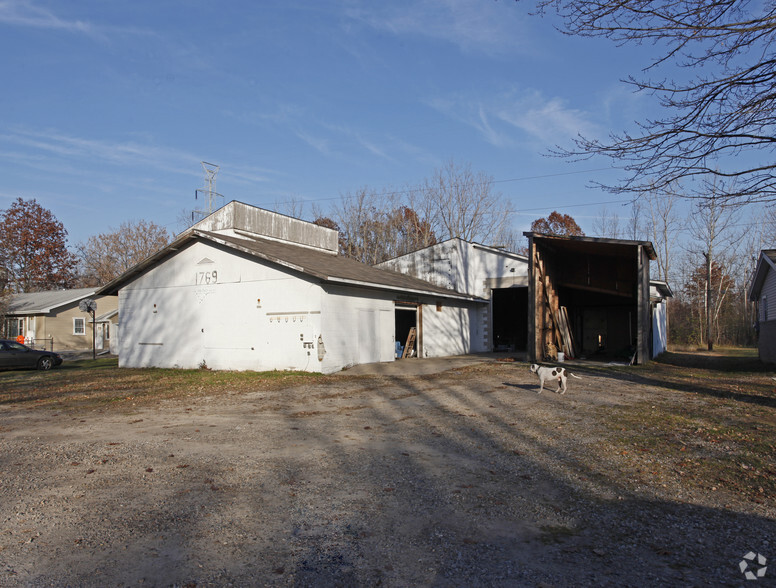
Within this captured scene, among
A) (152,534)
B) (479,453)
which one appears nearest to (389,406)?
(479,453)

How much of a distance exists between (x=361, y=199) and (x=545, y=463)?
40495 mm

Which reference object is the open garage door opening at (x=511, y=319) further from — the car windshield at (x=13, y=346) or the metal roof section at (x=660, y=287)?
the car windshield at (x=13, y=346)

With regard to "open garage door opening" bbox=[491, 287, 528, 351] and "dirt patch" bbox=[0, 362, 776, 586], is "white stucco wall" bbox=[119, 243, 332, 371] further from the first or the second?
"open garage door opening" bbox=[491, 287, 528, 351]

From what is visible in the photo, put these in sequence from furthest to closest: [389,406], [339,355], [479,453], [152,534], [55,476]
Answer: [339,355] → [389,406] → [479,453] → [55,476] → [152,534]

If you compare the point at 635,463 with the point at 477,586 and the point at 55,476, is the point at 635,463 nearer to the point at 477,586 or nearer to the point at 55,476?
the point at 477,586

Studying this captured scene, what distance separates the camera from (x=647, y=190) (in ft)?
27.8

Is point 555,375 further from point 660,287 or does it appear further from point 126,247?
point 126,247

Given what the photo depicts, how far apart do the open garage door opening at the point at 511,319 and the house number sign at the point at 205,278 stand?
57.5 ft

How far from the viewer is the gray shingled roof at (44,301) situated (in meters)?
37.4

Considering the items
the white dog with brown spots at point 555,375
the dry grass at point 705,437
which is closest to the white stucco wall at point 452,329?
the white dog with brown spots at point 555,375

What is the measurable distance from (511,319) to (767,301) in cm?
1347

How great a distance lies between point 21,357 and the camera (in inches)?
842

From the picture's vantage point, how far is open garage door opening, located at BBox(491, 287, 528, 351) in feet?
105

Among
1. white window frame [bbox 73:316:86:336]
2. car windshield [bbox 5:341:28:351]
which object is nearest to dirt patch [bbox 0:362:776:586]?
car windshield [bbox 5:341:28:351]
